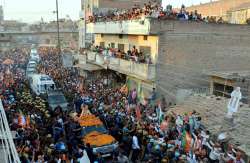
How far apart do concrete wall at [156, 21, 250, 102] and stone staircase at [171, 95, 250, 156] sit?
2063 mm

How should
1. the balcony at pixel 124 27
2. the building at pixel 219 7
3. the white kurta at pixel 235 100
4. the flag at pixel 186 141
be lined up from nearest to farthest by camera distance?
the flag at pixel 186 141, the white kurta at pixel 235 100, the balcony at pixel 124 27, the building at pixel 219 7

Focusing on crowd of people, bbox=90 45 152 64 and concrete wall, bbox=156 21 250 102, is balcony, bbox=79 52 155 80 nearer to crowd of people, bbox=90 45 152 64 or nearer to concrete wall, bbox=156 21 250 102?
crowd of people, bbox=90 45 152 64

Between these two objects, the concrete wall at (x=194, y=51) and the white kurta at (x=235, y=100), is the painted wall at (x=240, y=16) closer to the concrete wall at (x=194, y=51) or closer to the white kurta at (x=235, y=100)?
the concrete wall at (x=194, y=51)

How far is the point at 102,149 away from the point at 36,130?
256 centimetres

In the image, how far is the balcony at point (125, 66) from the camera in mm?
19234

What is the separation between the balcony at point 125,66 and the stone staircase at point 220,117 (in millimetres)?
2708

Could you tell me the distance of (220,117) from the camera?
49.9 ft

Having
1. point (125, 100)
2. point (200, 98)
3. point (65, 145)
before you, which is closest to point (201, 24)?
point (200, 98)

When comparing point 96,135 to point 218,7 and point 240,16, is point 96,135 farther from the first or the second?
point 218,7

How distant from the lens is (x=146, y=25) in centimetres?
1948

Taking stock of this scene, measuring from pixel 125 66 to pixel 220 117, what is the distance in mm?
8435

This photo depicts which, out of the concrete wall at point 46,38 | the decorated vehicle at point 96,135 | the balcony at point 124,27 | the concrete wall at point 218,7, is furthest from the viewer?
the concrete wall at point 46,38

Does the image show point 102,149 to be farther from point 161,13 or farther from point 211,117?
point 161,13

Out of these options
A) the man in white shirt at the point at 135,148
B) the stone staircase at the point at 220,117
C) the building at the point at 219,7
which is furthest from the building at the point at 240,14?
the man in white shirt at the point at 135,148
